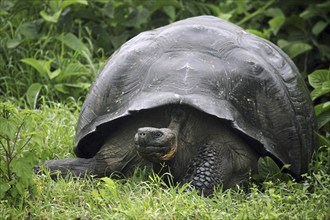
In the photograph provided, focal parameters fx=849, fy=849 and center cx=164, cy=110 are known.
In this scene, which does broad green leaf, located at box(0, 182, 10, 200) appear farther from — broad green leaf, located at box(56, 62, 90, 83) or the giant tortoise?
broad green leaf, located at box(56, 62, 90, 83)

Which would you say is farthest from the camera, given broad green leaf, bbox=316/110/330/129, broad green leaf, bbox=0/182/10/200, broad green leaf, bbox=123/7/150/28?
broad green leaf, bbox=123/7/150/28

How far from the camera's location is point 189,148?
16.8 ft

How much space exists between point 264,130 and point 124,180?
0.90m

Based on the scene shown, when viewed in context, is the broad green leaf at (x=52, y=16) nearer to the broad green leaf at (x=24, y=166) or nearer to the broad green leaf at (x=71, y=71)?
the broad green leaf at (x=71, y=71)

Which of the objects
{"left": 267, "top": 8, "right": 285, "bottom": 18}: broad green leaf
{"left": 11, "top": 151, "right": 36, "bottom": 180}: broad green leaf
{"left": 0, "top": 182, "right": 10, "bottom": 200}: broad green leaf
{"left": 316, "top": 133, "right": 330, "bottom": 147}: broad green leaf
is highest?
{"left": 267, "top": 8, "right": 285, "bottom": 18}: broad green leaf

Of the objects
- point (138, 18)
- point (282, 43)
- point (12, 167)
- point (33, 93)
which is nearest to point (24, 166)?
point (12, 167)

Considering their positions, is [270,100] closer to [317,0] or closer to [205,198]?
[205,198]

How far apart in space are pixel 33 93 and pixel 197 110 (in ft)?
7.47

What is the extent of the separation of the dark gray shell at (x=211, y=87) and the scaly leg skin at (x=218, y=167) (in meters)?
0.14

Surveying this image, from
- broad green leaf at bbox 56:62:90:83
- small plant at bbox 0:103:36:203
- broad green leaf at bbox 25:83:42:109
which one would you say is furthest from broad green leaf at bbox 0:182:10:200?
broad green leaf at bbox 56:62:90:83

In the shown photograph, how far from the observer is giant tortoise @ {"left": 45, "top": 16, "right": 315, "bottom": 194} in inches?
197

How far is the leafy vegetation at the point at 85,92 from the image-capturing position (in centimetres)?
452

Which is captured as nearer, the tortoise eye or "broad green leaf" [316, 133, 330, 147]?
the tortoise eye

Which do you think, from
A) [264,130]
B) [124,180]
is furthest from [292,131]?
[124,180]
